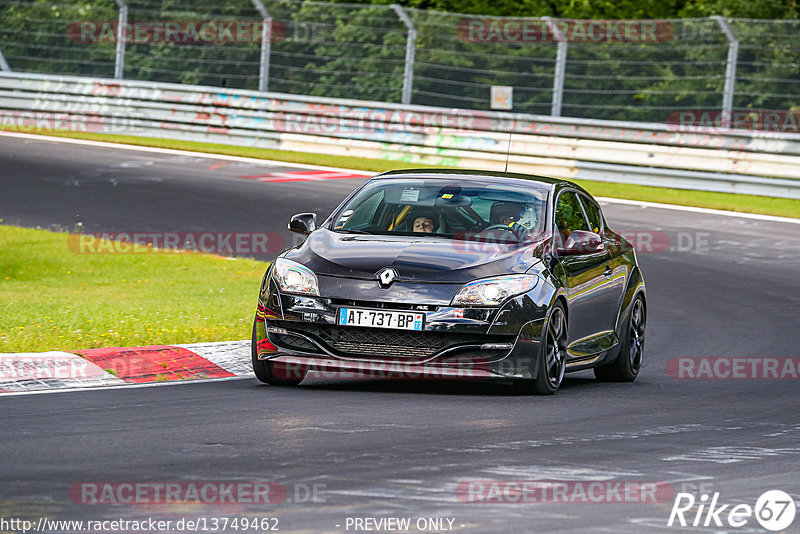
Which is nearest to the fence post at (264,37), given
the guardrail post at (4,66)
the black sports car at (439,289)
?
the guardrail post at (4,66)

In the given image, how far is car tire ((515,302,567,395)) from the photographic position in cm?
968

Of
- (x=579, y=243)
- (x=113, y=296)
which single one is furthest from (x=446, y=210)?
(x=113, y=296)

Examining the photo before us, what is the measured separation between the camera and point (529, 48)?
26141 mm

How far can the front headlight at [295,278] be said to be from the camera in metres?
9.55

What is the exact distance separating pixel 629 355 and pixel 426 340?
271 cm

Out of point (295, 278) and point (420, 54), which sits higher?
point (420, 54)

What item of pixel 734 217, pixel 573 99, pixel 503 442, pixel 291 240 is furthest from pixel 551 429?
pixel 573 99

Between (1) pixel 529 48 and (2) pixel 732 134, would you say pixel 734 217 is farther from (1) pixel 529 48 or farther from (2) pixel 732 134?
(1) pixel 529 48

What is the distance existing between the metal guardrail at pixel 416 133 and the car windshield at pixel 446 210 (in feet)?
45.4

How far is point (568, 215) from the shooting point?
36.4ft

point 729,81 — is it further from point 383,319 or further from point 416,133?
point 383,319

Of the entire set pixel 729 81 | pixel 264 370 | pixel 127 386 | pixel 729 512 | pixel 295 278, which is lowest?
pixel 127 386

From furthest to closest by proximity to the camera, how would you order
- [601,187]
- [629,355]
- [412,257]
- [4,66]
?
[4,66] < [601,187] < [629,355] < [412,257]

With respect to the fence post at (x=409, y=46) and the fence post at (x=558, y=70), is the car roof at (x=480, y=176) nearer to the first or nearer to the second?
the fence post at (x=558, y=70)
